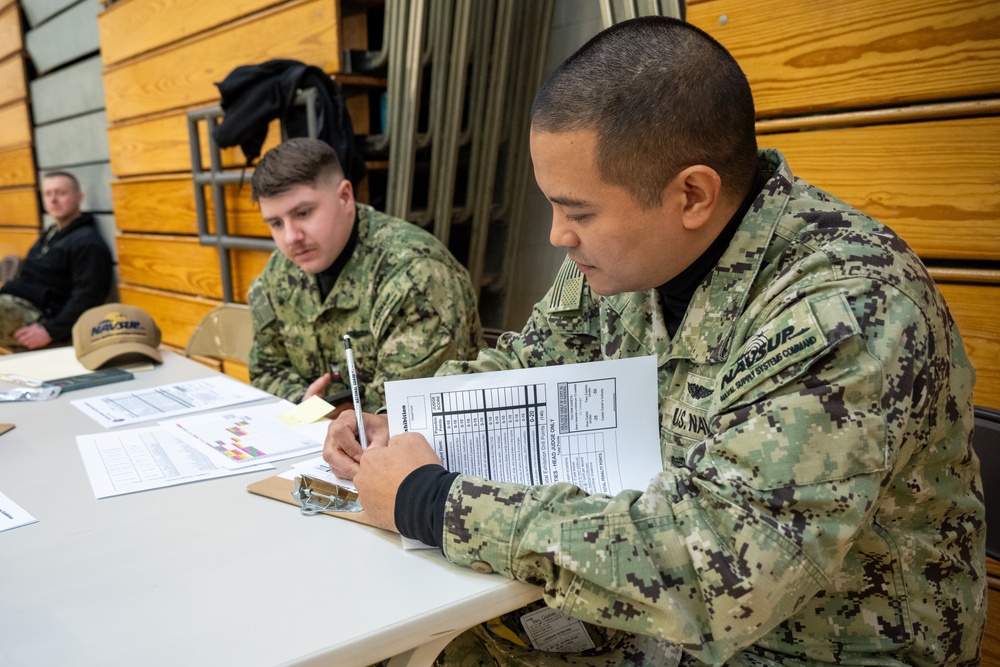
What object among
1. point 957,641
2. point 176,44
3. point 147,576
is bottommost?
point 957,641

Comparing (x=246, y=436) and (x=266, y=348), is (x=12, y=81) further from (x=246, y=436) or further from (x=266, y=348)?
(x=246, y=436)

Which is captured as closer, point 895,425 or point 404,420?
point 895,425

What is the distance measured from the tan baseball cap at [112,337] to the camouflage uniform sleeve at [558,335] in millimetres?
1087

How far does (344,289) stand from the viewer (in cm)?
190

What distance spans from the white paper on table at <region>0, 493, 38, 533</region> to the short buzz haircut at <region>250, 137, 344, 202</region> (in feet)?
3.20

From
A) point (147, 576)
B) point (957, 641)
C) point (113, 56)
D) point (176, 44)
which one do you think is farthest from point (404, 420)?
point (113, 56)

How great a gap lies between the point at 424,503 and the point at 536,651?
0.34m

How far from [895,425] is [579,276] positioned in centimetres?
58

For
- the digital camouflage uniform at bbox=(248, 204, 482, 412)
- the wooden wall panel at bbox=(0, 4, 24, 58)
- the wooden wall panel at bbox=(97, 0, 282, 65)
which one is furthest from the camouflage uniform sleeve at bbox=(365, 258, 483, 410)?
the wooden wall panel at bbox=(0, 4, 24, 58)

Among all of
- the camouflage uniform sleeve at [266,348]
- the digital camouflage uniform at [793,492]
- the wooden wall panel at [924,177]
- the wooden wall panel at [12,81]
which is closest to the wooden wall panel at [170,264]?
the camouflage uniform sleeve at [266,348]

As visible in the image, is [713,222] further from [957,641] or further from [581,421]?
[957,641]

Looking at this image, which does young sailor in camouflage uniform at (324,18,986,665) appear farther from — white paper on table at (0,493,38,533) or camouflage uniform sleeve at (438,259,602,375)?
white paper on table at (0,493,38,533)

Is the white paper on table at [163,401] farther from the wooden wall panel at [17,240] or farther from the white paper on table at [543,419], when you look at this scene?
the wooden wall panel at [17,240]

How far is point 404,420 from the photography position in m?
0.95
